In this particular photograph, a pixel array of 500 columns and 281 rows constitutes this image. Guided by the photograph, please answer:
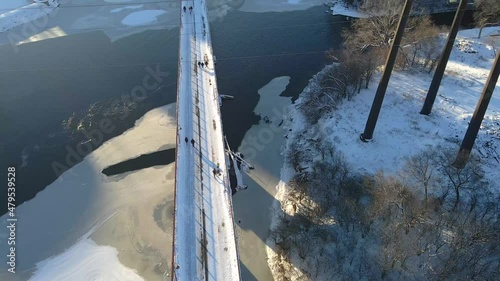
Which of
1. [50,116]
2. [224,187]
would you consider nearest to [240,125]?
[224,187]

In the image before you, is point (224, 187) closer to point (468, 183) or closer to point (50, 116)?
point (468, 183)

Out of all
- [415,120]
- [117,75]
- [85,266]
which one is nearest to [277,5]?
[117,75]

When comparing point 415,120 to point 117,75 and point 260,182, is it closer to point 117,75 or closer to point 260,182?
point 260,182

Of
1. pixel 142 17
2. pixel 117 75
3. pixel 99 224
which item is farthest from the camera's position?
pixel 142 17

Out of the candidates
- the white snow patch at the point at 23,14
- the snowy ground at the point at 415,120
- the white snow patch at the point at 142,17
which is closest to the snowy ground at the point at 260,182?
the snowy ground at the point at 415,120

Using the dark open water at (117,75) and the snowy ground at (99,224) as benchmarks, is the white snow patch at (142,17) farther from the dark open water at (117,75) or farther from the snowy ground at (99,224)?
the snowy ground at (99,224)

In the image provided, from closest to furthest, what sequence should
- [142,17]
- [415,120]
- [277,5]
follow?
[415,120]
[142,17]
[277,5]
